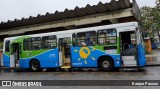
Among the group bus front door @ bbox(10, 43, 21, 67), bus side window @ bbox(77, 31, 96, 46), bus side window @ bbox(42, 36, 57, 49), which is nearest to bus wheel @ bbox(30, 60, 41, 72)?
bus side window @ bbox(42, 36, 57, 49)

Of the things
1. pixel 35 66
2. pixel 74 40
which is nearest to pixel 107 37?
pixel 74 40

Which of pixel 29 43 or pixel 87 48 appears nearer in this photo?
pixel 87 48

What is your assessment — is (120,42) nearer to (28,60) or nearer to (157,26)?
(28,60)

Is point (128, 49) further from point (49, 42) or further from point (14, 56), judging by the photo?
point (14, 56)

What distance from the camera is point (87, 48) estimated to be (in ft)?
57.8

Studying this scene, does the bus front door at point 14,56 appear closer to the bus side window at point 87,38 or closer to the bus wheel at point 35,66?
the bus wheel at point 35,66

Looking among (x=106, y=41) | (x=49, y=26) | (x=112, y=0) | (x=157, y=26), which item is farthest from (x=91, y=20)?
(x=157, y=26)

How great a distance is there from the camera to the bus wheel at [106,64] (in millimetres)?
16625

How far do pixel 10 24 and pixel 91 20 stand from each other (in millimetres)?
11698

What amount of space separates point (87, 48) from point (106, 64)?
170 centimetres

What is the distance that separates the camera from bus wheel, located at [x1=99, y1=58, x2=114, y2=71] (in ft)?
54.5

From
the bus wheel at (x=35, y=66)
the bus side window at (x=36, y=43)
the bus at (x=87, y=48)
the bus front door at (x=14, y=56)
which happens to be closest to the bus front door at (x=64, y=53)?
the bus at (x=87, y=48)

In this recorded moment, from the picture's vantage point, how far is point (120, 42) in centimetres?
1628

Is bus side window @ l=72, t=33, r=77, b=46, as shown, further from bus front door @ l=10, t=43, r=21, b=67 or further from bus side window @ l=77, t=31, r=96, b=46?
bus front door @ l=10, t=43, r=21, b=67
